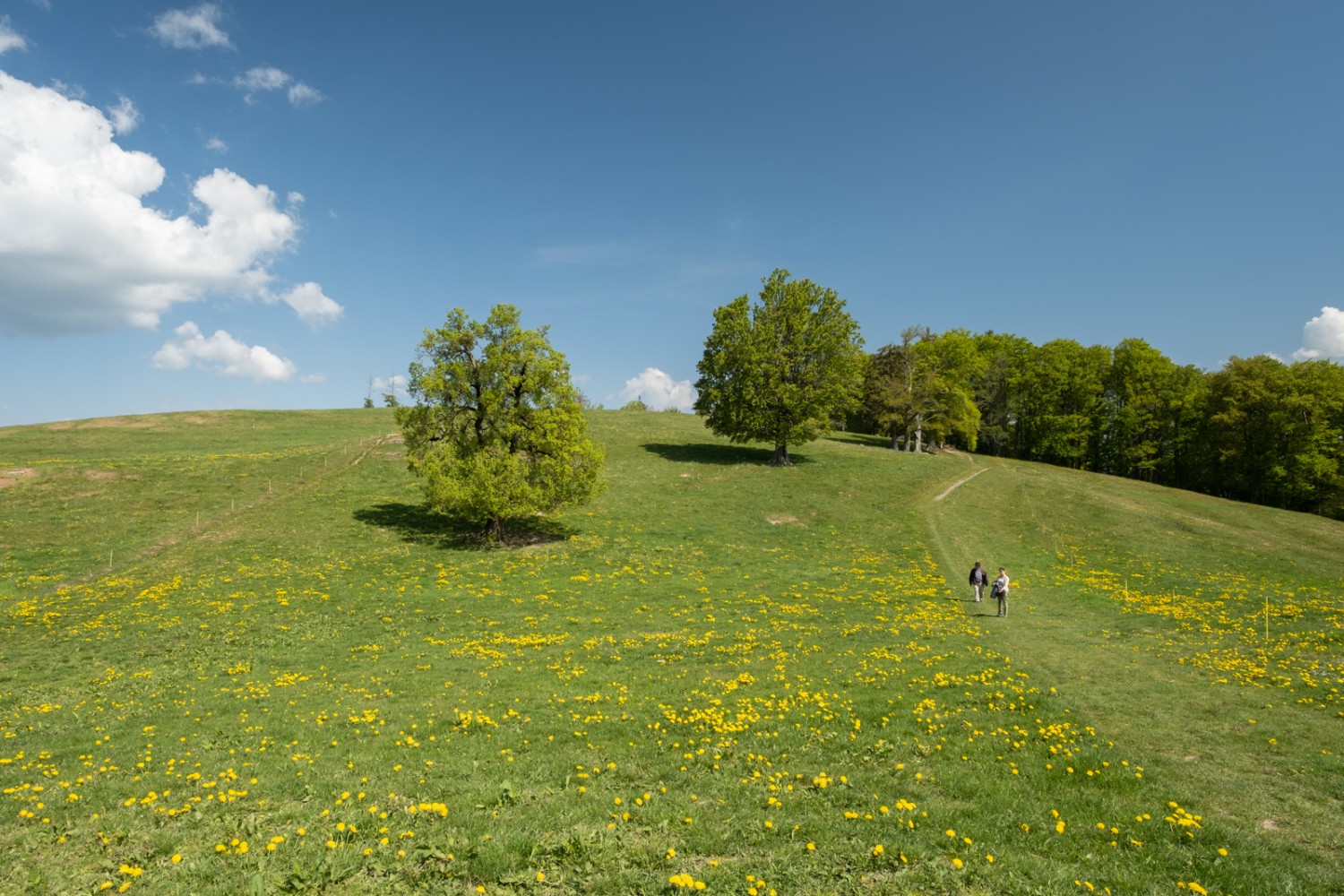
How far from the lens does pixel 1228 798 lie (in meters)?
11.5

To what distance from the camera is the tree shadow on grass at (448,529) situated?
41.9 m

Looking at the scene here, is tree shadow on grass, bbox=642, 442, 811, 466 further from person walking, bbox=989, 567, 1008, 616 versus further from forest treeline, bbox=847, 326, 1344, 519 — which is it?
person walking, bbox=989, 567, 1008, 616

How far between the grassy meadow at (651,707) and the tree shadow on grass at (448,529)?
0.40 metres

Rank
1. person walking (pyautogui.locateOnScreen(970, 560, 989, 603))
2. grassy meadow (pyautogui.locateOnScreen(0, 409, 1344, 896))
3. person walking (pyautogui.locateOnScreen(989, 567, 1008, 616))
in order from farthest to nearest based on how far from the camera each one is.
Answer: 1. person walking (pyautogui.locateOnScreen(970, 560, 989, 603))
2. person walking (pyautogui.locateOnScreen(989, 567, 1008, 616))
3. grassy meadow (pyautogui.locateOnScreen(0, 409, 1344, 896))

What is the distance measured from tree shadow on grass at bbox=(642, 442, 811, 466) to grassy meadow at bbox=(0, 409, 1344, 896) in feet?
70.0

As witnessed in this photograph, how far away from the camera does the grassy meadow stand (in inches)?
380

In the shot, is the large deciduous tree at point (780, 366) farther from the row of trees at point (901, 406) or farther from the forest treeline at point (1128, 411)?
the forest treeline at point (1128, 411)

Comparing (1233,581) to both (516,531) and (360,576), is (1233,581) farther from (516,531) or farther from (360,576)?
(360,576)

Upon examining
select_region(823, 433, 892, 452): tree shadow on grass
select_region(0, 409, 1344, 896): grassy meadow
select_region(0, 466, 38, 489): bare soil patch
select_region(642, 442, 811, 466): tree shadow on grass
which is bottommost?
select_region(0, 409, 1344, 896): grassy meadow

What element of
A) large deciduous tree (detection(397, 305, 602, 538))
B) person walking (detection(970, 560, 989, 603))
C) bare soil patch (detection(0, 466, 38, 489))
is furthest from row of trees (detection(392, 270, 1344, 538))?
bare soil patch (detection(0, 466, 38, 489))

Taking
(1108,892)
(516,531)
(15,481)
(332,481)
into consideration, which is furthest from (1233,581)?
(15,481)

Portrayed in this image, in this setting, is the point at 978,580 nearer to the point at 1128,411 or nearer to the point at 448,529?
the point at 448,529

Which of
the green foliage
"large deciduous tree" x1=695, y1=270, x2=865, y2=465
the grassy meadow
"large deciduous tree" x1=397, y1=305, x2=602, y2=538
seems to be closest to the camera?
the grassy meadow

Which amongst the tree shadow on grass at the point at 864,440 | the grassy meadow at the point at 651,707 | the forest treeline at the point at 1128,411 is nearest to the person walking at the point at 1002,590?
the grassy meadow at the point at 651,707
